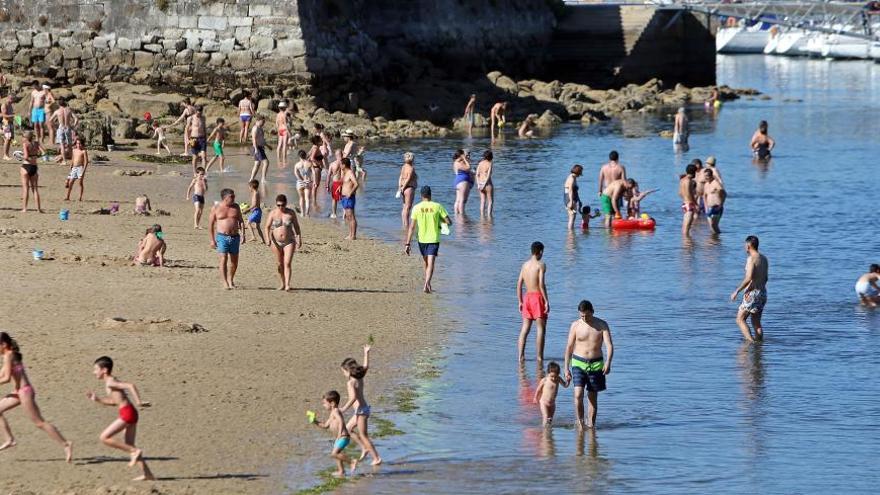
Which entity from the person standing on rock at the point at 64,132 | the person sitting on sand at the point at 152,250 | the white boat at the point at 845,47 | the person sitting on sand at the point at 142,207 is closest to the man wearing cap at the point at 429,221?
the person sitting on sand at the point at 152,250

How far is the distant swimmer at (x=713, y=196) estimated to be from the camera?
2570 cm

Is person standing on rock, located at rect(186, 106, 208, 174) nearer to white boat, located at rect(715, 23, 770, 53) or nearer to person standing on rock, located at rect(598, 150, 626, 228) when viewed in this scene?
person standing on rock, located at rect(598, 150, 626, 228)

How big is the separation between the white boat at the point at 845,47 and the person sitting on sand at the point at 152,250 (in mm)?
77827

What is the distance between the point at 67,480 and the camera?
1166cm

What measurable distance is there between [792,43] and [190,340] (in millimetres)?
89034

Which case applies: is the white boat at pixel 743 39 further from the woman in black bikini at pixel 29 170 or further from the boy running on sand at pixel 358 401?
the boy running on sand at pixel 358 401

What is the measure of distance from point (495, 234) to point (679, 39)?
42556 millimetres

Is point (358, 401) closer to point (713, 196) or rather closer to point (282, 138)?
point (713, 196)

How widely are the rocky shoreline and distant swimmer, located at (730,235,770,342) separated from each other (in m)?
21.5

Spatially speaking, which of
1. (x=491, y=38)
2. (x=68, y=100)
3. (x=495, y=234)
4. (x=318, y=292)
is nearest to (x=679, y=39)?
(x=491, y=38)

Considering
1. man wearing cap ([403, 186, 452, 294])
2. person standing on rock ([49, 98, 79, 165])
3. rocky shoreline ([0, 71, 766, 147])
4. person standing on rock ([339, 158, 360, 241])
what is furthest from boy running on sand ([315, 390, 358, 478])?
rocky shoreline ([0, 71, 766, 147])

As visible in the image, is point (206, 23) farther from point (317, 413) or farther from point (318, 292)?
point (317, 413)

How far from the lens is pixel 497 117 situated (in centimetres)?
4653

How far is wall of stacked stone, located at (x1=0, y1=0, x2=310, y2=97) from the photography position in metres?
43.8
